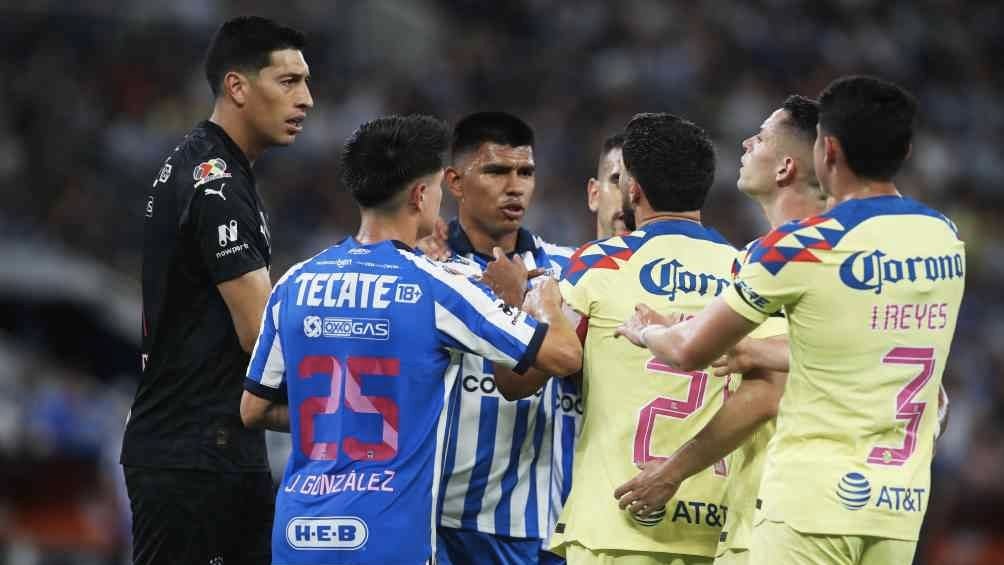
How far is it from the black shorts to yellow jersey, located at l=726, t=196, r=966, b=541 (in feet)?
7.41

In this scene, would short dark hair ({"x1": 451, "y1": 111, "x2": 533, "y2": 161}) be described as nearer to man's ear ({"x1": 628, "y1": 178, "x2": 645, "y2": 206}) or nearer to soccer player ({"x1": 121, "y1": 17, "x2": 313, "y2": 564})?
soccer player ({"x1": 121, "y1": 17, "x2": 313, "y2": 564})

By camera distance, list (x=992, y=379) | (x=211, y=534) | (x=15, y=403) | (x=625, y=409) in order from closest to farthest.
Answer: (x=625, y=409), (x=211, y=534), (x=15, y=403), (x=992, y=379)

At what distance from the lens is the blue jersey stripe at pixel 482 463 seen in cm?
627

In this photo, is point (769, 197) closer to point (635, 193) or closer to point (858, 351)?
point (635, 193)

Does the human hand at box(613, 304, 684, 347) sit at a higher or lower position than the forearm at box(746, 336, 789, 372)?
higher

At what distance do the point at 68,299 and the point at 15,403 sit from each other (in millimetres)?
1410

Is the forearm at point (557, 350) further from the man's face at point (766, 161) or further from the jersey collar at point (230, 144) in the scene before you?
the jersey collar at point (230, 144)

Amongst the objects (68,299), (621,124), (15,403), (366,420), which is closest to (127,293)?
(68,299)

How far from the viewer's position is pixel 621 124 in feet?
61.7

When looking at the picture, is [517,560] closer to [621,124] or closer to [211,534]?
[211,534]

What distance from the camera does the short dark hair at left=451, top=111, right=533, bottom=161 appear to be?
689cm

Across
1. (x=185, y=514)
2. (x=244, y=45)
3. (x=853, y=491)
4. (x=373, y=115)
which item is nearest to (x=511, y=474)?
(x=185, y=514)

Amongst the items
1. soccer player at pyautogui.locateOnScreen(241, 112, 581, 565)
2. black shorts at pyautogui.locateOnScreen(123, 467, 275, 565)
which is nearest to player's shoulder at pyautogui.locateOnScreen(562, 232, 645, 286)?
soccer player at pyautogui.locateOnScreen(241, 112, 581, 565)

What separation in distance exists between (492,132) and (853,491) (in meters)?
2.87
